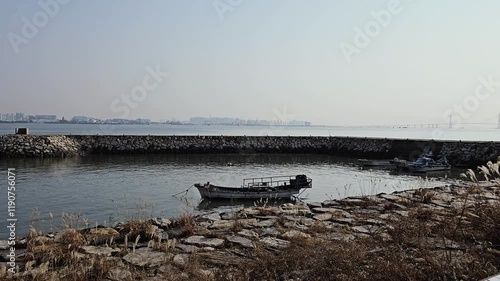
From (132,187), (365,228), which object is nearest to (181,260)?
(365,228)

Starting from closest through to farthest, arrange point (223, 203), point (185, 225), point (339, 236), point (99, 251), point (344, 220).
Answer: point (99, 251) → point (339, 236) → point (185, 225) → point (344, 220) → point (223, 203)

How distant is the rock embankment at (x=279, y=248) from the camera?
4152 millimetres

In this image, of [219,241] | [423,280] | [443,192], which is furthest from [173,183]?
[423,280]

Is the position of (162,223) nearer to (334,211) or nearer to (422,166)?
(334,211)

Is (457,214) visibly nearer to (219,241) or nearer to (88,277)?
(219,241)

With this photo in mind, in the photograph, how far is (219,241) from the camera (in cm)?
581

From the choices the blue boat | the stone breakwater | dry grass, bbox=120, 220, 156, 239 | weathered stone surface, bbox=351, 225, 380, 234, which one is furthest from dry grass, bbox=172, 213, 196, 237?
the stone breakwater

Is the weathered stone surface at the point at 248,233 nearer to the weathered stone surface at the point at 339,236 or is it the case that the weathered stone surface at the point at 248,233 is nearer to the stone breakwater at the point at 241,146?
the weathered stone surface at the point at 339,236

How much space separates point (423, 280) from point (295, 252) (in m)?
1.52

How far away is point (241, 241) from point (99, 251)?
200 cm

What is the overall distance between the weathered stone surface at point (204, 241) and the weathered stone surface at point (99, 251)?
3.51 feet

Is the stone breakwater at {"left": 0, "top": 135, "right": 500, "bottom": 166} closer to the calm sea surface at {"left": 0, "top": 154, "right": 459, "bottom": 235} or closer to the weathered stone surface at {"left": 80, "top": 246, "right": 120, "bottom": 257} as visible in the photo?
the calm sea surface at {"left": 0, "top": 154, "right": 459, "bottom": 235}

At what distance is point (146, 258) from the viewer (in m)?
5.00

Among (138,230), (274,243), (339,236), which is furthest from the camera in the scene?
(138,230)
